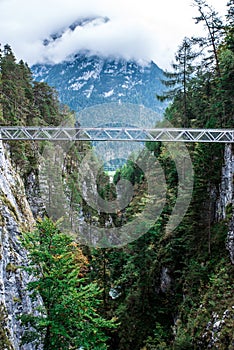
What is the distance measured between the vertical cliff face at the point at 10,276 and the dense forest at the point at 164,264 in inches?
27.5

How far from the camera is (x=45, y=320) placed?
13.9 metres

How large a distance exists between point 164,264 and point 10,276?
12810 mm

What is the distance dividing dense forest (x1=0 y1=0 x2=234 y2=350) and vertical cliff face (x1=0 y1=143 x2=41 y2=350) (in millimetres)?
698

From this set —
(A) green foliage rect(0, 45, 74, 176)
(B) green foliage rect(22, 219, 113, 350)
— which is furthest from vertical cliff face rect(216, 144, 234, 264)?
(A) green foliage rect(0, 45, 74, 176)

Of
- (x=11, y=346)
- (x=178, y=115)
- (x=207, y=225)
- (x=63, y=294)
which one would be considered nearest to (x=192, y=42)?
(x=178, y=115)

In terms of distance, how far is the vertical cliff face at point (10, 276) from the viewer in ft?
50.0

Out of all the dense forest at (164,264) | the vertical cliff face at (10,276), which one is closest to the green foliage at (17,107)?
the dense forest at (164,264)

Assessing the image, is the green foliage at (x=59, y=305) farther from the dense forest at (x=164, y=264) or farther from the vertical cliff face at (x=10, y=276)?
the vertical cliff face at (x=10, y=276)

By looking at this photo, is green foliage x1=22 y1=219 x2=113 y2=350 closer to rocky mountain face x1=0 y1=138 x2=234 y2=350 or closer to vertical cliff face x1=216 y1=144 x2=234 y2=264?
rocky mountain face x1=0 y1=138 x2=234 y2=350

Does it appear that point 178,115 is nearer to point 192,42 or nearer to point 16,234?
point 192,42

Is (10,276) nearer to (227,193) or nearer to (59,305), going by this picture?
(59,305)

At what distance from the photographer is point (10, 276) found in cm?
1734

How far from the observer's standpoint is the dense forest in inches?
574

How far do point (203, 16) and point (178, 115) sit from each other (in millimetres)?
12264
